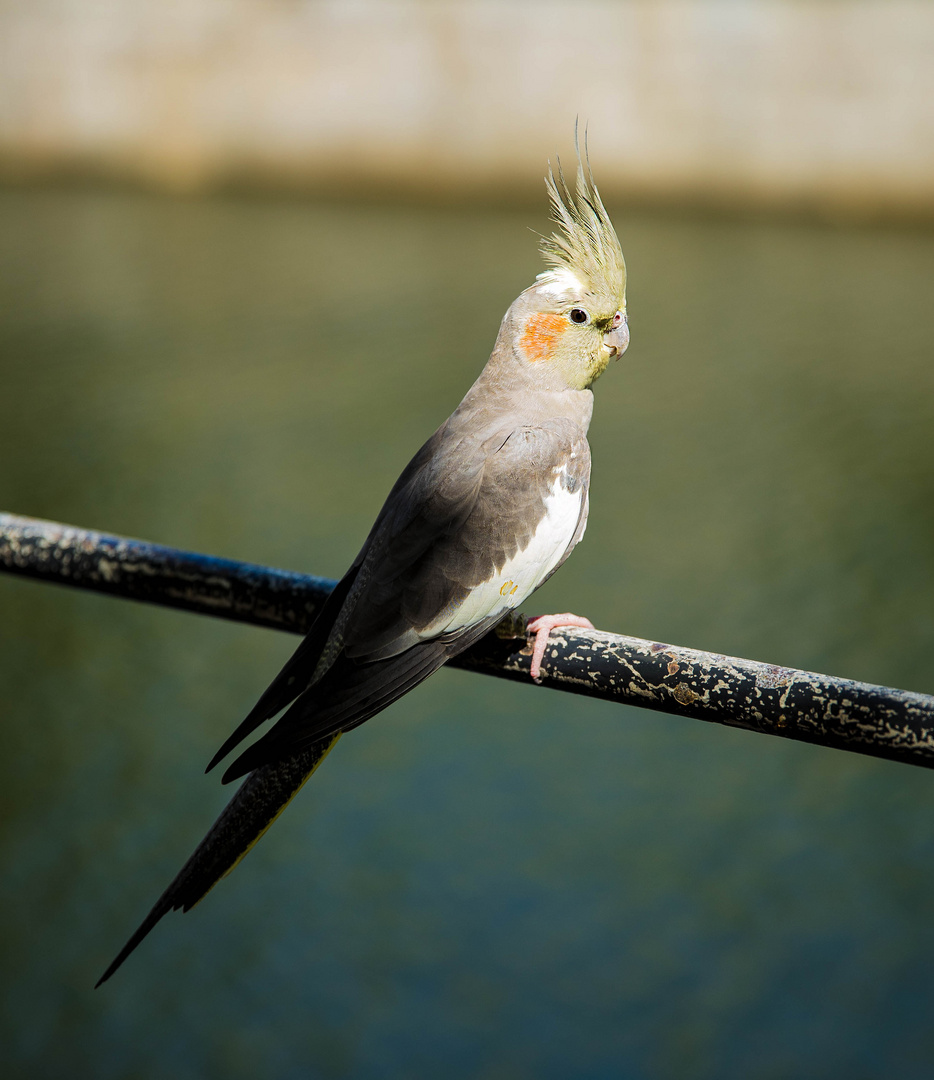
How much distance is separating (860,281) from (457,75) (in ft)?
10.8

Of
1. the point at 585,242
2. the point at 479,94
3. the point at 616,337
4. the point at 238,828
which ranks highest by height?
the point at 479,94

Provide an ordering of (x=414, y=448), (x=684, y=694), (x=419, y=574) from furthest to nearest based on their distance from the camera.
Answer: (x=414, y=448)
(x=419, y=574)
(x=684, y=694)

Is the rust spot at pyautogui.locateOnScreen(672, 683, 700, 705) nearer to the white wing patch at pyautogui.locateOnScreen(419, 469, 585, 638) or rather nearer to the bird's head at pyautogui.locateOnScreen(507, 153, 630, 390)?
the white wing patch at pyautogui.locateOnScreen(419, 469, 585, 638)

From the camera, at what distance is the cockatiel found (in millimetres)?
999

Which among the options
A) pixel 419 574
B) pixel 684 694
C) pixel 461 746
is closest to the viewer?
pixel 684 694

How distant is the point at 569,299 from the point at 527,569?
0.36 m

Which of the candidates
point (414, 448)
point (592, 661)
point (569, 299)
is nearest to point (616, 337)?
point (569, 299)

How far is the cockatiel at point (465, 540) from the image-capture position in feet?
3.28

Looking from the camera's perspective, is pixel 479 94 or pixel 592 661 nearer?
pixel 592 661

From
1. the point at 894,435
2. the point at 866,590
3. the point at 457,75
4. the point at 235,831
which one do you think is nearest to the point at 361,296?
the point at 457,75

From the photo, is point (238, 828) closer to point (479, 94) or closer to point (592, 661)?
point (592, 661)

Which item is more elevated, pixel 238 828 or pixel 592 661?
pixel 592 661

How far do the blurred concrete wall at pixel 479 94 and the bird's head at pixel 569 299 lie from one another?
6.43m

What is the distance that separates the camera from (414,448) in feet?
14.3
